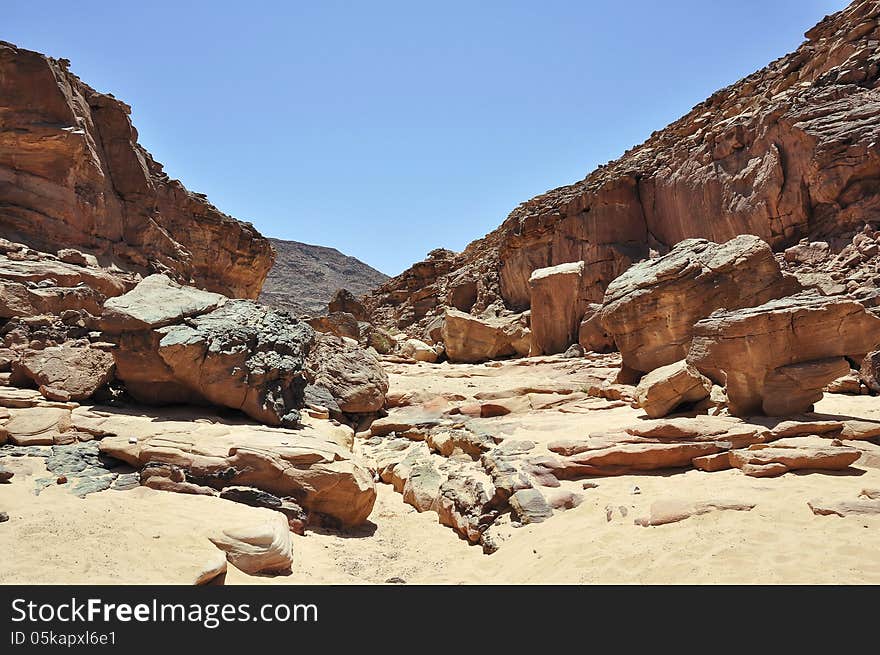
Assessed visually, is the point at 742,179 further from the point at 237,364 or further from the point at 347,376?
the point at 237,364

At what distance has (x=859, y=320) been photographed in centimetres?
605

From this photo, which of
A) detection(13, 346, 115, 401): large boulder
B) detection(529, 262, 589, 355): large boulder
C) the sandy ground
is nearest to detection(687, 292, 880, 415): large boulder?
the sandy ground

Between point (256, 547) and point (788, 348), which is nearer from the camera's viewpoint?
point (256, 547)

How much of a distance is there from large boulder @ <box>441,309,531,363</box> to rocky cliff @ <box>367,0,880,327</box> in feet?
9.32

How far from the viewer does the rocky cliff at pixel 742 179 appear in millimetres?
12367

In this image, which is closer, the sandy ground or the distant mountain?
the sandy ground

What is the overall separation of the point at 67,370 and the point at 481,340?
12.6 metres

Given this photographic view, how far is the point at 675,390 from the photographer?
7238 millimetres

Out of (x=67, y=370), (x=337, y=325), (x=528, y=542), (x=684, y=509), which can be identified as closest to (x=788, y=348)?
(x=684, y=509)

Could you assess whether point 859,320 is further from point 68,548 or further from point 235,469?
point 68,548

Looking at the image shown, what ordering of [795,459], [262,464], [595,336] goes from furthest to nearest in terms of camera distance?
1. [595,336]
2. [262,464]
3. [795,459]

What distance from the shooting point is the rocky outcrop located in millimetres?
6949

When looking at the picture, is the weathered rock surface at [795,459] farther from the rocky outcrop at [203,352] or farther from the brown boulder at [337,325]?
the brown boulder at [337,325]

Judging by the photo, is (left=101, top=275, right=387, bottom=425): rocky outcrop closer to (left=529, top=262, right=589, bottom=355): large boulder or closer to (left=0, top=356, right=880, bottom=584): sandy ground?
(left=0, top=356, right=880, bottom=584): sandy ground
